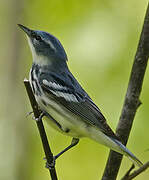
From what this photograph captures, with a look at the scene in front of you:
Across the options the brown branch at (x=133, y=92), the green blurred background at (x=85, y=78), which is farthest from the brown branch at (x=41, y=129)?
the green blurred background at (x=85, y=78)

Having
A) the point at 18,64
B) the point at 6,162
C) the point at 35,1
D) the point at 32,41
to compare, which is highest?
the point at 35,1

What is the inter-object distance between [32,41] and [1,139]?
1185mm

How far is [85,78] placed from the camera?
389 centimetres

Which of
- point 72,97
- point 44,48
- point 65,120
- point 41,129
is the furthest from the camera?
point 44,48

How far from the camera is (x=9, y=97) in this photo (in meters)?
4.32

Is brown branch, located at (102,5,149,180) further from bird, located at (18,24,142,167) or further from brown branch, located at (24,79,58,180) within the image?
brown branch, located at (24,79,58,180)

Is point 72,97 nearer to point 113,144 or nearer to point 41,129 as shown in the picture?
point 113,144

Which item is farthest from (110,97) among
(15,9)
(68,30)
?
(15,9)

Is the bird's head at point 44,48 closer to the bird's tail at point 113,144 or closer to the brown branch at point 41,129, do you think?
the bird's tail at point 113,144

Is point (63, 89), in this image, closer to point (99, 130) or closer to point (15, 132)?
point (99, 130)

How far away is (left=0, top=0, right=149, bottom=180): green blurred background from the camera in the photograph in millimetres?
3808

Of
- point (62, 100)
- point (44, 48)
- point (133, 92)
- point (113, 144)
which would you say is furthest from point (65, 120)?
point (44, 48)

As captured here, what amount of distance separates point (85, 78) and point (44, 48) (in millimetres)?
514

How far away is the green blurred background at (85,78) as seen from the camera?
3.81m
